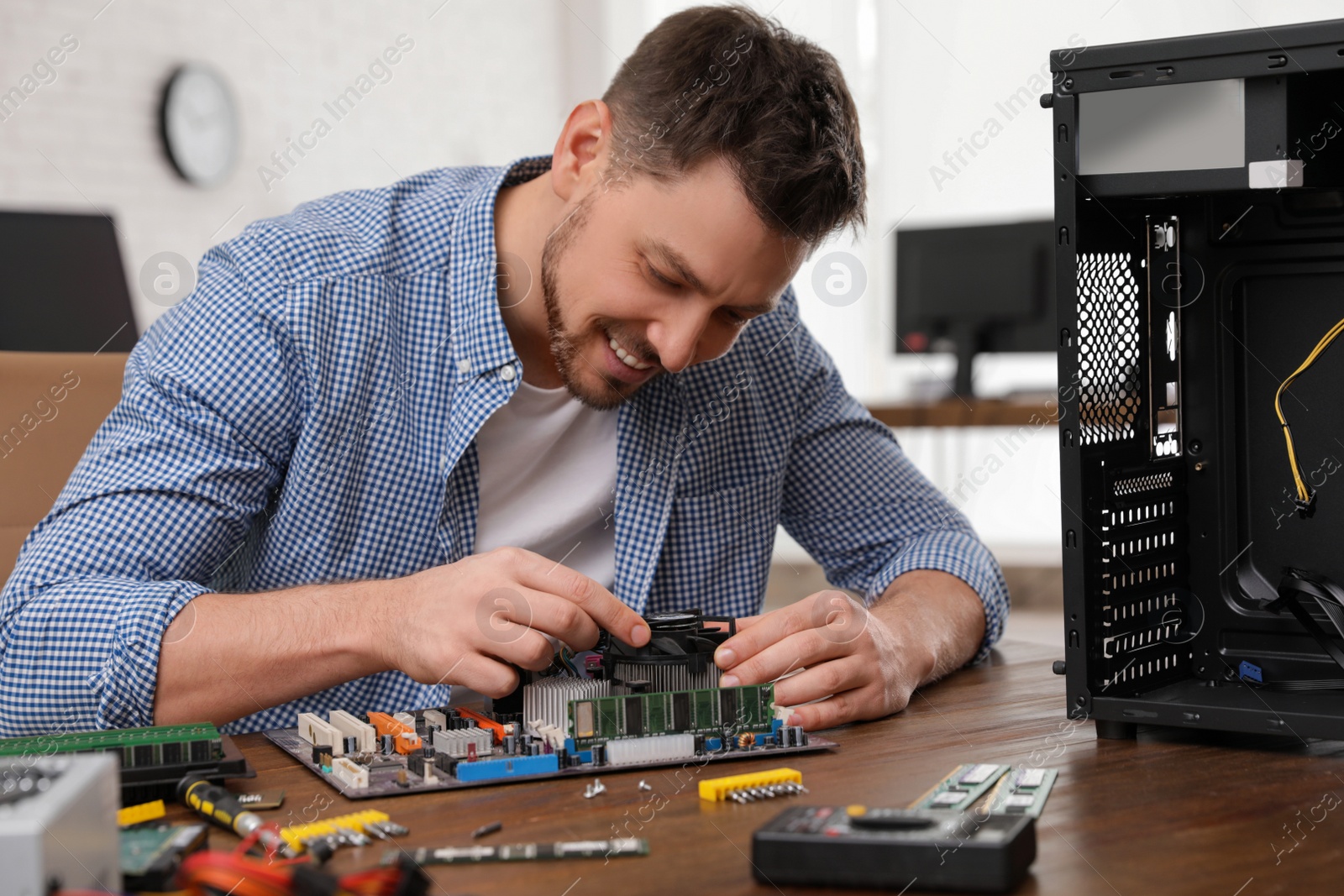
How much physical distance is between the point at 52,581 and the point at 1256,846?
905 mm

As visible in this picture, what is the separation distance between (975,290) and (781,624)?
342 cm

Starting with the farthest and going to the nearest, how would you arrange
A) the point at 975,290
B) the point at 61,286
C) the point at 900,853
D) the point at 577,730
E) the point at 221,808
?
1. the point at 975,290
2. the point at 61,286
3. the point at 577,730
4. the point at 221,808
5. the point at 900,853

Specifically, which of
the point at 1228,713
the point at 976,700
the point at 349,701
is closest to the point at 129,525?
the point at 349,701

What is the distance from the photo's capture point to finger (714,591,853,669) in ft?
3.19

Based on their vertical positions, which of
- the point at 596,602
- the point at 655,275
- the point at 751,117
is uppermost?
the point at 751,117

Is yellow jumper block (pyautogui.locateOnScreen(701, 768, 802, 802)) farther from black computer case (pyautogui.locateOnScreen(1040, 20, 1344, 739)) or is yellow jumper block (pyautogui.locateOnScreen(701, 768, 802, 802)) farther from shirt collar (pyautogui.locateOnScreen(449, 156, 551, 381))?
shirt collar (pyautogui.locateOnScreen(449, 156, 551, 381))

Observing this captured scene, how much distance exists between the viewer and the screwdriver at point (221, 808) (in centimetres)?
67

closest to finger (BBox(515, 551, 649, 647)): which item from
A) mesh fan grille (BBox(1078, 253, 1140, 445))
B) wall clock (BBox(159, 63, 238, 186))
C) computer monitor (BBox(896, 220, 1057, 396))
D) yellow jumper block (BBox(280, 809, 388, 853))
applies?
Answer: yellow jumper block (BBox(280, 809, 388, 853))

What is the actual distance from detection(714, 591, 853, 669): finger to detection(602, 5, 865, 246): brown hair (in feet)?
1.20

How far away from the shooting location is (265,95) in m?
4.33

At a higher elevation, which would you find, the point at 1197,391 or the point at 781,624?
the point at 1197,391

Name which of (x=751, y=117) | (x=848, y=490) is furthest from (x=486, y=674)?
(x=848, y=490)

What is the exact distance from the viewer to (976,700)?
1065 mm

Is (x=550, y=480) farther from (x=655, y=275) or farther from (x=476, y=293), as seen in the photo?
(x=655, y=275)
